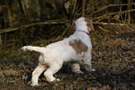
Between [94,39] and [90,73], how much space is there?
3.91 m

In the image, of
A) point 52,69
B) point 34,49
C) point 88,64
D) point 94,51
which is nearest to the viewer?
point 34,49

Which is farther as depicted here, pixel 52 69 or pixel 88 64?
pixel 88 64

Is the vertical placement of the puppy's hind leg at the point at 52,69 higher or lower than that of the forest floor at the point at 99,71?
higher

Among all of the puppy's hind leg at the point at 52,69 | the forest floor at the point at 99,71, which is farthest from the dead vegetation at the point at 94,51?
the puppy's hind leg at the point at 52,69

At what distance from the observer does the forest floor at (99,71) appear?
4.81 meters

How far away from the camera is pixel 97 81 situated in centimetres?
501

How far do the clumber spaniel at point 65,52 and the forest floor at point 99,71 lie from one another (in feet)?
0.90

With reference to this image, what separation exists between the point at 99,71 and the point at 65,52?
135 centimetres

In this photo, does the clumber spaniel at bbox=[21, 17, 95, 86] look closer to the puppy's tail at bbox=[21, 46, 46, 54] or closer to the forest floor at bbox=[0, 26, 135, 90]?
the puppy's tail at bbox=[21, 46, 46, 54]

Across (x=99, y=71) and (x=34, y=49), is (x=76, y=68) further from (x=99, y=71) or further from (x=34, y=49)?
(x=34, y=49)

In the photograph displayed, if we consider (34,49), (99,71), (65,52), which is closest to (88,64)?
(99,71)

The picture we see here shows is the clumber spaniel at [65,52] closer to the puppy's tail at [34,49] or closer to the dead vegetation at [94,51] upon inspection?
the puppy's tail at [34,49]

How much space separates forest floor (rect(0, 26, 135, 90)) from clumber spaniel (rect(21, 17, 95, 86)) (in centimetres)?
28

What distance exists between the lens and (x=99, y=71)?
5949mm
